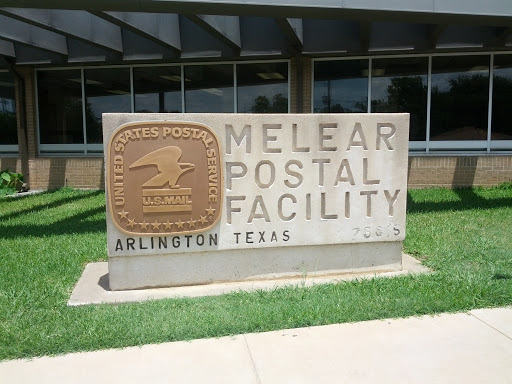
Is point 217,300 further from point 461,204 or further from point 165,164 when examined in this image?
point 461,204

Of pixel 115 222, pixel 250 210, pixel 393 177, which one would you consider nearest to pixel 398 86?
pixel 393 177

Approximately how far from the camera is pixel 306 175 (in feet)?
16.5

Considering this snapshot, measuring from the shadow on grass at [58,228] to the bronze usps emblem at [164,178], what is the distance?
10.3 feet

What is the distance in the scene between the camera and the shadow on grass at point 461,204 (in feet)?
29.4

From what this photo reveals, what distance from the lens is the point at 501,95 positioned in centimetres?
1160

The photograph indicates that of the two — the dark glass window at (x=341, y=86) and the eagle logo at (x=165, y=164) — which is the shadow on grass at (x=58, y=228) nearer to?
the eagle logo at (x=165, y=164)

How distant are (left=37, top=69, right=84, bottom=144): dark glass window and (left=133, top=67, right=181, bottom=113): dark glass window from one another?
1.65 m

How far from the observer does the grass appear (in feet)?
12.1

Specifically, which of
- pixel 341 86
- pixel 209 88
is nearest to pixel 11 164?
pixel 209 88

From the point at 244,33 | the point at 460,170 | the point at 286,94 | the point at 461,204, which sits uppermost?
the point at 244,33

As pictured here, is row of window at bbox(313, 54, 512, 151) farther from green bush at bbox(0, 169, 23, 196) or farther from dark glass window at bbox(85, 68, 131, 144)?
green bush at bbox(0, 169, 23, 196)

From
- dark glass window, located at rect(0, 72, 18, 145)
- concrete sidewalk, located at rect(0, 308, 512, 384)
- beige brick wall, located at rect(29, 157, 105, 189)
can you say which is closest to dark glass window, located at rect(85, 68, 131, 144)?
beige brick wall, located at rect(29, 157, 105, 189)

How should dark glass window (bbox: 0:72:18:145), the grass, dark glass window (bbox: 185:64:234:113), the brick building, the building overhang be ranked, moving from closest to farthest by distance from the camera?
the grass, the building overhang, the brick building, dark glass window (bbox: 185:64:234:113), dark glass window (bbox: 0:72:18:145)

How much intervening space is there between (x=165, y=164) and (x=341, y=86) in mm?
8269
